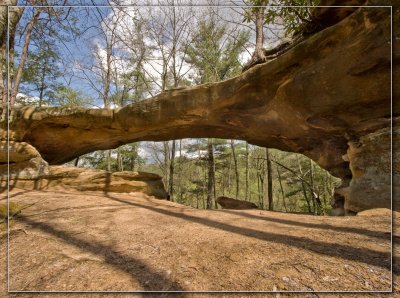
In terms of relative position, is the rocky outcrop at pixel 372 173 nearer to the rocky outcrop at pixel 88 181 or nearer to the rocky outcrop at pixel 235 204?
the rocky outcrop at pixel 235 204

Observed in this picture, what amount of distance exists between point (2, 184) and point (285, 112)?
29.3ft

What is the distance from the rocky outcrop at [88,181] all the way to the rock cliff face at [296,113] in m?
1.75

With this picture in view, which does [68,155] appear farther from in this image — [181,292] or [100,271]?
[181,292]

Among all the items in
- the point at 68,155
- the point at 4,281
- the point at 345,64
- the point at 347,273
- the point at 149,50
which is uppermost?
the point at 149,50

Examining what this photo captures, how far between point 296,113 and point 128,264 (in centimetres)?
629

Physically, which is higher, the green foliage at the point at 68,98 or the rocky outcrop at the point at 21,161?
the green foliage at the point at 68,98

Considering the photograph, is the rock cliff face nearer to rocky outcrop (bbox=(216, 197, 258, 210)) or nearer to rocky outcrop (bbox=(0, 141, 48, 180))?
rocky outcrop (bbox=(0, 141, 48, 180))

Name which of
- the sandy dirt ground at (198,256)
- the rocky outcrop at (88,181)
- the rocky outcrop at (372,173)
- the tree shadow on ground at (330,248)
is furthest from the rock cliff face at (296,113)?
the tree shadow on ground at (330,248)

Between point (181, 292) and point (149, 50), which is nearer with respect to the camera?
point (181, 292)

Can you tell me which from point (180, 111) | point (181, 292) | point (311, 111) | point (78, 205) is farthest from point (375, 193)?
point (78, 205)

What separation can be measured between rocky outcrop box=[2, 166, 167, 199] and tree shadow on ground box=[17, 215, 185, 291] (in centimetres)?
461

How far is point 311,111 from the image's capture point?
6449 mm

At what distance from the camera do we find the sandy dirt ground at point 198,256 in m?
2.01

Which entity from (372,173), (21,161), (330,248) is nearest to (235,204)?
(372,173)
